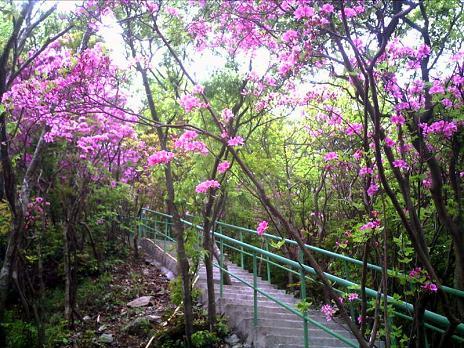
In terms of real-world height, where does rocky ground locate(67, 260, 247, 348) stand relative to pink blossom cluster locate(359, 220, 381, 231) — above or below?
below

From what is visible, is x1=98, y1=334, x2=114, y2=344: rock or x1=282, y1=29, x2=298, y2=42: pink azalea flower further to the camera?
x1=98, y1=334, x2=114, y2=344: rock

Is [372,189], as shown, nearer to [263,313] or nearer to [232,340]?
[263,313]

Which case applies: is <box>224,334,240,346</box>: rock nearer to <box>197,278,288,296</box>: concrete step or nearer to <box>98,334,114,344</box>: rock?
<box>197,278,288,296</box>: concrete step

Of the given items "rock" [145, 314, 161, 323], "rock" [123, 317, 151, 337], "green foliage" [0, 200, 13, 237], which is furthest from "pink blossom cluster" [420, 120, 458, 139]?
"green foliage" [0, 200, 13, 237]

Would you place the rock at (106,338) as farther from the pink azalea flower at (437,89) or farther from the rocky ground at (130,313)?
the pink azalea flower at (437,89)

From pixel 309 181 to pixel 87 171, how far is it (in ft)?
14.1

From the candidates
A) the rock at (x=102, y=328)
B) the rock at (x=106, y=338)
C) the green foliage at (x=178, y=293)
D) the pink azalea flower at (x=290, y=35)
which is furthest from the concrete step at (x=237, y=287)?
the pink azalea flower at (x=290, y=35)

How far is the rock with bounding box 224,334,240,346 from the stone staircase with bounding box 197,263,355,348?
90 millimetres

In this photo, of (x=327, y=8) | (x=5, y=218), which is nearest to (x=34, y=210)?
(x=5, y=218)

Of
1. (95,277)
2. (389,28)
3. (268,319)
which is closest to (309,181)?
(268,319)

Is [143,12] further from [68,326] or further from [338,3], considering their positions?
[68,326]

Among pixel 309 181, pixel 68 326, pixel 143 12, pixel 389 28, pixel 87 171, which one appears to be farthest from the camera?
pixel 309 181

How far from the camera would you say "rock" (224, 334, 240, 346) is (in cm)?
555

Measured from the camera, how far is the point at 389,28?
305 cm
